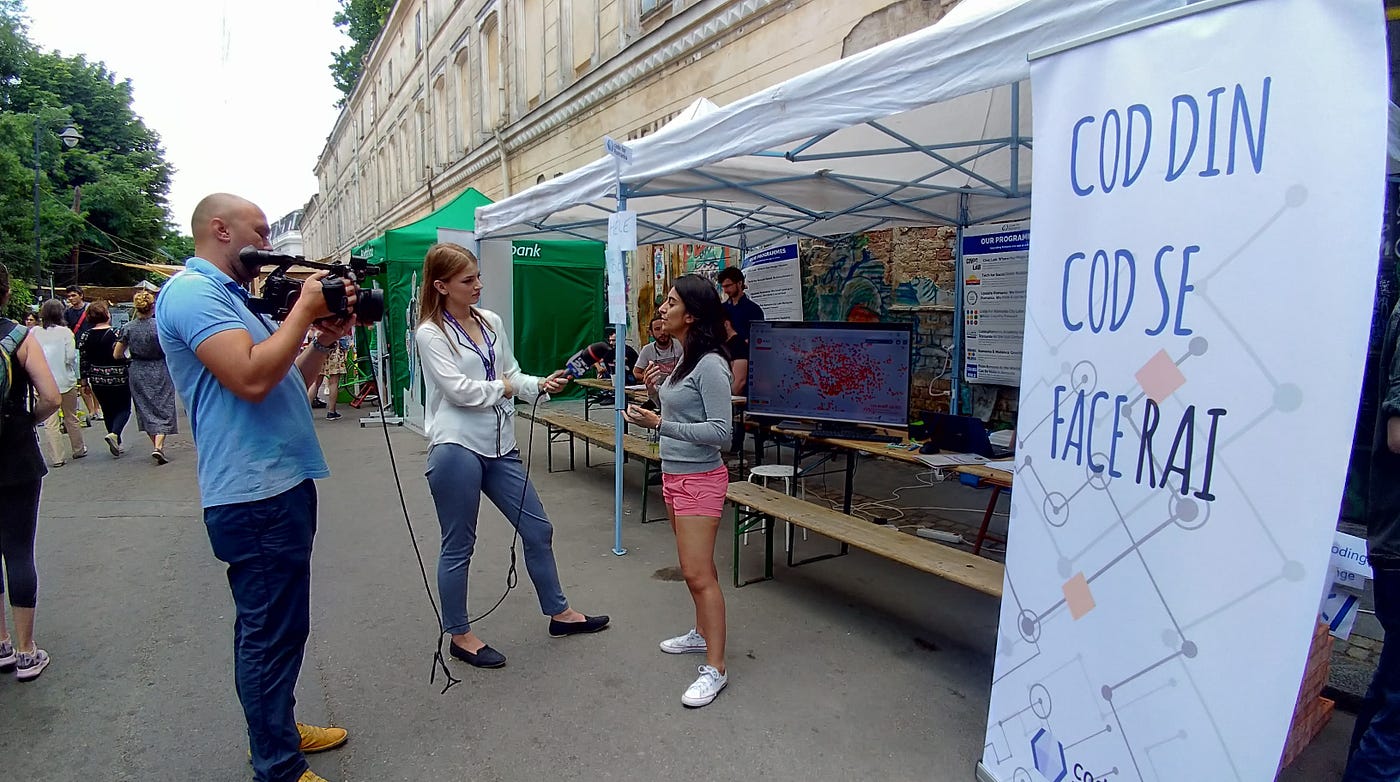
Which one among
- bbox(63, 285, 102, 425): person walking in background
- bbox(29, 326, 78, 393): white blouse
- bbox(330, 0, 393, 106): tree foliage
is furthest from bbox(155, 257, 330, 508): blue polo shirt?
bbox(330, 0, 393, 106): tree foliage

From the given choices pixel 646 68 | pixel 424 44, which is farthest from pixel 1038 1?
pixel 424 44

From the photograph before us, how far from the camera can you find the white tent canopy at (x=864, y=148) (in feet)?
7.89

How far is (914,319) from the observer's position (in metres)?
7.53

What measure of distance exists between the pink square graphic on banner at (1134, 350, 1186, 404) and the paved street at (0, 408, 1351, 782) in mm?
1513

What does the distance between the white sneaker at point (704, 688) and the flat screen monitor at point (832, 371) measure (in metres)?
2.34

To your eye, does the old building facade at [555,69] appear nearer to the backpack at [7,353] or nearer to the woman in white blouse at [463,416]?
the woman in white blouse at [463,416]

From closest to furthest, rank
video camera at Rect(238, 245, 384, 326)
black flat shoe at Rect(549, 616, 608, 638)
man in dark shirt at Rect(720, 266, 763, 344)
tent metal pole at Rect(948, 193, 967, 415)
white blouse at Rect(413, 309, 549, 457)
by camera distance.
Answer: video camera at Rect(238, 245, 384, 326) → white blouse at Rect(413, 309, 549, 457) → black flat shoe at Rect(549, 616, 608, 638) → man in dark shirt at Rect(720, 266, 763, 344) → tent metal pole at Rect(948, 193, 967, 415)

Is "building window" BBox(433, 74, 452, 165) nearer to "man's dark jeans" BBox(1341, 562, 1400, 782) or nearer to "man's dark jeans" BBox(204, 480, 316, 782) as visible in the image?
"man's dark jeans" BBox(204, 480, 316, 782)

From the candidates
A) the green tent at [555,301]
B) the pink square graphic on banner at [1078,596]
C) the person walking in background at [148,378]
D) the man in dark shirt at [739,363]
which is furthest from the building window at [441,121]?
the pink square graphic on banner at [1078,596]

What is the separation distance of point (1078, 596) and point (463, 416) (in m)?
2.34

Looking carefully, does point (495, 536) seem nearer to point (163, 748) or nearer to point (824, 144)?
point (163, 748)

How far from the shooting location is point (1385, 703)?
6.92 feet

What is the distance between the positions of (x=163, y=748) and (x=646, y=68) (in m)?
11.0

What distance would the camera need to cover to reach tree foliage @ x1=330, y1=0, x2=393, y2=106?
35.7 m
